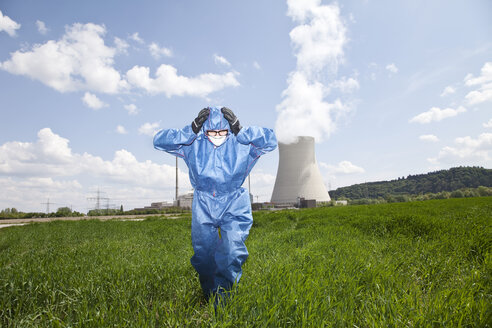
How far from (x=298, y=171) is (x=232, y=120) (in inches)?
1196

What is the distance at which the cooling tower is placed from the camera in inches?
1261

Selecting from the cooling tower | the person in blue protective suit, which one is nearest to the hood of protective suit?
the person in blue protective suit

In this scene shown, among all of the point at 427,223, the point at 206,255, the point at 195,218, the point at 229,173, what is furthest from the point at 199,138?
the point at 427,223

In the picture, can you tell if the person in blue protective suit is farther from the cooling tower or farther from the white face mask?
the cooling tower

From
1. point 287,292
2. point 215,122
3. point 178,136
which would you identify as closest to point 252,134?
point 215,122

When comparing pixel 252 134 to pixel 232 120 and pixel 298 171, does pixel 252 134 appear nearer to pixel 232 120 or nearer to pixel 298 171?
pixel 232 120

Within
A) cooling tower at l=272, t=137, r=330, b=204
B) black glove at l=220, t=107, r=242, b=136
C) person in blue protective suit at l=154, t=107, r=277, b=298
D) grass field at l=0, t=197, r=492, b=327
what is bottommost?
grass field at l=0, t=197, r=492, b=327

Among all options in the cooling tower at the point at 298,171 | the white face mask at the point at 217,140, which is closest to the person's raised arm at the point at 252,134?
the white face mask at the point at 217,140

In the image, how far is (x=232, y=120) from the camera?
245 cm

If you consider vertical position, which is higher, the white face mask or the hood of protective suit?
the hood of protective suit

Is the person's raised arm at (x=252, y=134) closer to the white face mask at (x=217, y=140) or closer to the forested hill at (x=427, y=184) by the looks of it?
the white face mask at (x=217, y=140)

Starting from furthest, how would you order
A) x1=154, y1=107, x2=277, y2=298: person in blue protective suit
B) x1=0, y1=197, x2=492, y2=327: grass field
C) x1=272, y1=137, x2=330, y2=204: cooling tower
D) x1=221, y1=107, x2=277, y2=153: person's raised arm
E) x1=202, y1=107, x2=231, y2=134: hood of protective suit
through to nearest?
x1=272, y1=137, x2=330, y2=204: cooling tower
x1=202, y1=107, x2=231, y2=134: hood of protective suit
x1=221, y1=107, x2=277, y2=153: person's raised arm
x1=154, y1=107, x2=277, y2=298: person in blue protective suit
x1=0, y1=197, x2=492, y2=327: grass field

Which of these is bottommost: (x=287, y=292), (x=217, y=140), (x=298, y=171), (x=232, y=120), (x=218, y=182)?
(x=287, y=292)

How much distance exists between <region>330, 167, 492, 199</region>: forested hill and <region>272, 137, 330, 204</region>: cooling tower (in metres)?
59.2
